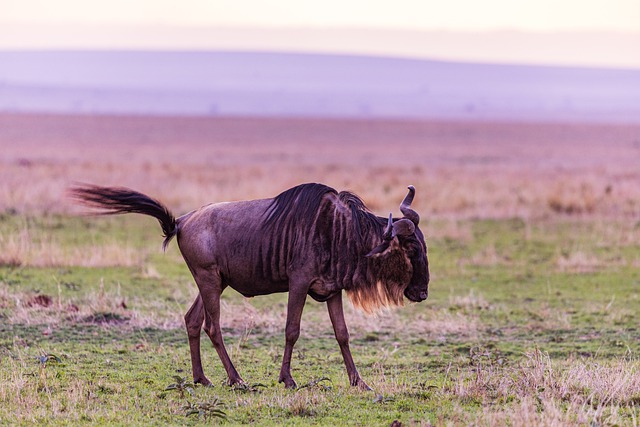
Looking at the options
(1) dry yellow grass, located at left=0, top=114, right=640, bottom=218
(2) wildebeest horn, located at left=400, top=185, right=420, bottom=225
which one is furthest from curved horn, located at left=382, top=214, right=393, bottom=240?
(1) dry yellow grass, located at left=0, top=114, right=640, bottom=218

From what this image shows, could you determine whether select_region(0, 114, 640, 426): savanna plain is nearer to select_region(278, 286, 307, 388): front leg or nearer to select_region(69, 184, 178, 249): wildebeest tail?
select_region(278, 286, 307, 388): front leg

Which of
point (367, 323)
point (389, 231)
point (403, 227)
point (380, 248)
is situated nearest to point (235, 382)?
point (380, 248)

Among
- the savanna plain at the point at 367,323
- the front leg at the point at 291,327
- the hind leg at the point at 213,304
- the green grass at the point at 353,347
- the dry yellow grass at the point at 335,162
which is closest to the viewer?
the green grass at the point at 353,347

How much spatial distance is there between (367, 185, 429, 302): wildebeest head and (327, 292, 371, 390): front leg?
1.94 feet

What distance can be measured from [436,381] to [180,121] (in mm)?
88543

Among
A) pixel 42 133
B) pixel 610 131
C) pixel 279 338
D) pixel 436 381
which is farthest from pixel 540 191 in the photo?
pixel 610 131

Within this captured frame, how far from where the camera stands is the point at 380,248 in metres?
8.27

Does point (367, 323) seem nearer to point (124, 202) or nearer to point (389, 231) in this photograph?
point (389, 231)

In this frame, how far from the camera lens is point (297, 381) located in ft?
28.6

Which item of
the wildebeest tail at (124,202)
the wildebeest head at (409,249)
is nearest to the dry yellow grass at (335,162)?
the wildebeest tail at (124,202)

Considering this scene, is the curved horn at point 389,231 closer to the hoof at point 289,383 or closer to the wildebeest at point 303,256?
the wildebeest at point 303,256

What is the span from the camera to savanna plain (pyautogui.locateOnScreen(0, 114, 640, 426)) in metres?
7.53

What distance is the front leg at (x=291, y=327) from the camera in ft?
27.3

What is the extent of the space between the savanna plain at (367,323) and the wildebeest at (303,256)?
0.53 meters
